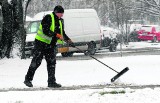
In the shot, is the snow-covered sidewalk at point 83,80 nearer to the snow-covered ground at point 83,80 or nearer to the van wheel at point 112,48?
the snow-covered ground at point 83,80

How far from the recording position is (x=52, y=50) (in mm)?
10031

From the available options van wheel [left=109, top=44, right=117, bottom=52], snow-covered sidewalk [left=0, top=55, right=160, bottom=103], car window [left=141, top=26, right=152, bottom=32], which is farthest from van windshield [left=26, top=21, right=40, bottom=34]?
car window [left=141, top=26, right=152, bottom=32]

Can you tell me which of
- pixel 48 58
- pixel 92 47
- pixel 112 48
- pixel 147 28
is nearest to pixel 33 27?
pixel 92 47

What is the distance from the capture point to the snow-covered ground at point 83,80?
782 centimetres

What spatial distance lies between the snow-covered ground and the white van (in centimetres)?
626

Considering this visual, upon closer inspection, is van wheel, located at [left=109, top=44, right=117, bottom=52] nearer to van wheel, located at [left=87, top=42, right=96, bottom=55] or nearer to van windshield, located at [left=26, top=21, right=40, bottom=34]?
van wheel, located at [left=87, top=42, right=96, bottom=55]

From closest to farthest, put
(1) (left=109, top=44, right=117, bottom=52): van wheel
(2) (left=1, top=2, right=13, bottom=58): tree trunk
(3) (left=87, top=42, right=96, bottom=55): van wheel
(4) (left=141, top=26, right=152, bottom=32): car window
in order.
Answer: (2) (left=1, top=2, right=13, bottom=58): tree trunk, (3) (left=87, top=42, right=96, bottom=55): van wheel, (1) (left=109, top=44, right=117, bottom=52): van wheel, (4) (left=141, top=26, right=152, bottom=32): car window

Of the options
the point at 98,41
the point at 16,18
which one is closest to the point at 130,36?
the point at 98,41

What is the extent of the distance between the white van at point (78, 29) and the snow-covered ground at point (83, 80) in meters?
6.26

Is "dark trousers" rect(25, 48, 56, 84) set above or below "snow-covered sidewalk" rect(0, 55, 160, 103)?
above

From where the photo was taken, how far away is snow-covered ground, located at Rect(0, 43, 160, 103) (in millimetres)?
7820

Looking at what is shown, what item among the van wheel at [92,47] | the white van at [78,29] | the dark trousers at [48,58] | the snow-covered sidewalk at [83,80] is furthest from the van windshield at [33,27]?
the dark trousers at [48,58]

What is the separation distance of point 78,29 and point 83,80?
12291 mm

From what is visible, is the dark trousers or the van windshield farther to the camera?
the van windshield
